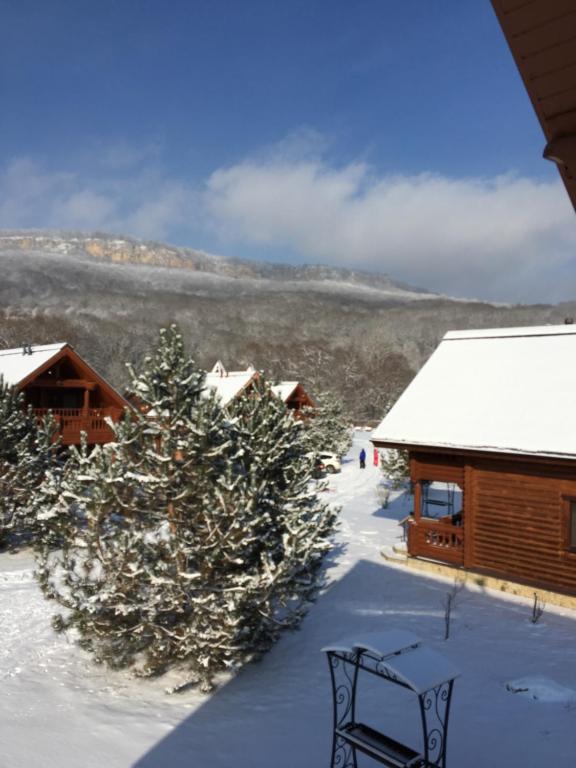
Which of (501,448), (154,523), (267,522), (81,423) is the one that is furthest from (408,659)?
(81,423)

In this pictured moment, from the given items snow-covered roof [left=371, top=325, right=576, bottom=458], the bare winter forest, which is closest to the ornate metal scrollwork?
snow-covered roof [left=371, top=325, right=576, bottom=458]

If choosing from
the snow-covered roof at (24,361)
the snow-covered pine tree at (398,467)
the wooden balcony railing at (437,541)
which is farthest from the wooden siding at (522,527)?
the snow-covered roof at (24,361)

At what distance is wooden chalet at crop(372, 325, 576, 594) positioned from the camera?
12.6 meters

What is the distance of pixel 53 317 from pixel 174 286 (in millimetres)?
83719

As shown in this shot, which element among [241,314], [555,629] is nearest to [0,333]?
[241,314]

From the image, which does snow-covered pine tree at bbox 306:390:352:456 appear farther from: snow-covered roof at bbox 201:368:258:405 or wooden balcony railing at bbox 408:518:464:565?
wooden balcony railing at bbox 408:518:464:565

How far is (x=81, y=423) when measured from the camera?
25.6 metres

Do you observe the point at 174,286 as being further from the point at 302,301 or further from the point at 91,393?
the point at 91,393

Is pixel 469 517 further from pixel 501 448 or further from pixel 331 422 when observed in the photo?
pixel 331 422

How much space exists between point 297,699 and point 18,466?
10980 mm

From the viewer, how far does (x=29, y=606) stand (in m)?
13.4

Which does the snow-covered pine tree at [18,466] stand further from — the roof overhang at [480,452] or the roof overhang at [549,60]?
the roof overhang at [549,60]

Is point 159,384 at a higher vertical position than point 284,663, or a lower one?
higher

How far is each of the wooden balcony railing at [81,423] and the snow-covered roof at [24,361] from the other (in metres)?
1.91
